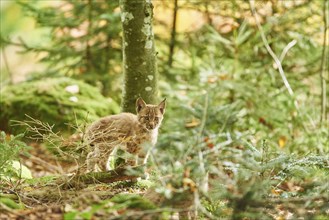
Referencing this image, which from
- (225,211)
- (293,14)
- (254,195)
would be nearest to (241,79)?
(293,14)

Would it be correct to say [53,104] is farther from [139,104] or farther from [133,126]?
[139,104]

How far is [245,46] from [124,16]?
12.4ft

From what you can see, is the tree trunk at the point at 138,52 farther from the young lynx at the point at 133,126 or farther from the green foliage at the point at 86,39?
the green foliage at the point at 86,39

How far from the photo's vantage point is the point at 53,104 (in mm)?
9430

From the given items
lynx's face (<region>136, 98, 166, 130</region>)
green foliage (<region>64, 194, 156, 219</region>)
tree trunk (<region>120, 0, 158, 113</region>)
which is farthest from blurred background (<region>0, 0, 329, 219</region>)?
green foliage (<region>64, 194, 156, 219</region>)

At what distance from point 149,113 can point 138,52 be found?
84 centimetres

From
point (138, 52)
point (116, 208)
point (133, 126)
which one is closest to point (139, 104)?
point (133, 126)

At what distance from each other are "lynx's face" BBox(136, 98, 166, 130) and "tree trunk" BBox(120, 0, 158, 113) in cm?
32

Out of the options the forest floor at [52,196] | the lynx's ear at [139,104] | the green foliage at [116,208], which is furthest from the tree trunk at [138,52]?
the green foliage at [116,208]

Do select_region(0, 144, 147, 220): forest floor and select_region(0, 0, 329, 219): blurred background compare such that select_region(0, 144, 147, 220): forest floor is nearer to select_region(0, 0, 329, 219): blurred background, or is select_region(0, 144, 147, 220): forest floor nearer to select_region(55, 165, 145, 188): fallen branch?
select_region(55, 165, 145, 188): fallen branch

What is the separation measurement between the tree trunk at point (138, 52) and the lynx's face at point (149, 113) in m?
0.32

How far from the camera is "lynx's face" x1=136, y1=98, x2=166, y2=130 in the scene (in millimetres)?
6880

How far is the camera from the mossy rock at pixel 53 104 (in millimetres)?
9203

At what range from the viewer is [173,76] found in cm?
1075
